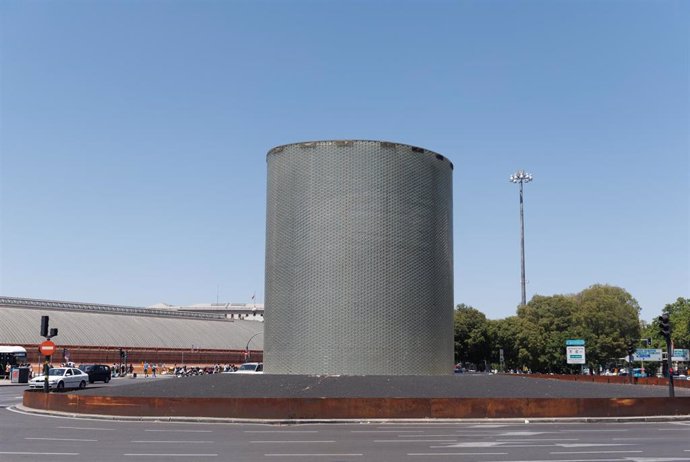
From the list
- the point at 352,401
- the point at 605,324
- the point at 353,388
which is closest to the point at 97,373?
the point at 353,388

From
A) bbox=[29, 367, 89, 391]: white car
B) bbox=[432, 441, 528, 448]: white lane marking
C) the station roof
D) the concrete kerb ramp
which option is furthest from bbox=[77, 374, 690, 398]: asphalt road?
the station roof

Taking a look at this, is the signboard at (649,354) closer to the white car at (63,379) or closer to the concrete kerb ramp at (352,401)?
the concrete kerb ramp at (352,401)

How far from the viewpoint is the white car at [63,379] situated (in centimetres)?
4896

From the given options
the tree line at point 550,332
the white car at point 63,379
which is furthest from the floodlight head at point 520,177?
the white car at point 63,379

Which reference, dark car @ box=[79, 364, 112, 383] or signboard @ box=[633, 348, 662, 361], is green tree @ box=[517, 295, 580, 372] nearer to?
signboard @ box=[633, 348, 662, 361]

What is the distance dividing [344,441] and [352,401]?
7.04 m

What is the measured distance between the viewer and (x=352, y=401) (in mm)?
27547

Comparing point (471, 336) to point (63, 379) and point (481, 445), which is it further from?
point (481, 445)

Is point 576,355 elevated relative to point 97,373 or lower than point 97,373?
elevated

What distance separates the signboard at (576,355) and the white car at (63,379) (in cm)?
5020

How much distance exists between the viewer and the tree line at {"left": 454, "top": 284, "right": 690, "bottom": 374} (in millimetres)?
97625

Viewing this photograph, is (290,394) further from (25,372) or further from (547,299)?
(547,299)

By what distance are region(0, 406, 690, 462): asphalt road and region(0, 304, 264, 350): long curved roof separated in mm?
78851

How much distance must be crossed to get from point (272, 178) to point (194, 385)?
39.4ft
